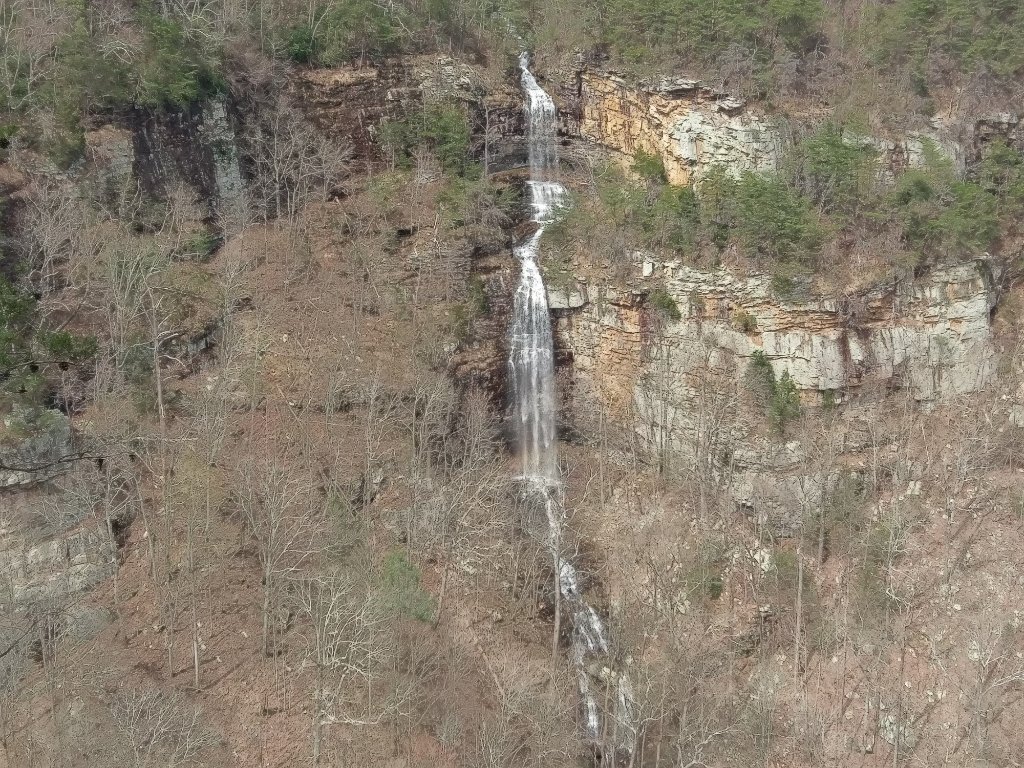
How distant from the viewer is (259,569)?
26297 millimetres

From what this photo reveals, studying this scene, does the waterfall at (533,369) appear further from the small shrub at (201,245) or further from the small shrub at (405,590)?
the small shrub at (201,245)

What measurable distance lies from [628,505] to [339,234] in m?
16.3

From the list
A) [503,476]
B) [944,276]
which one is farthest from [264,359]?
[944,276]

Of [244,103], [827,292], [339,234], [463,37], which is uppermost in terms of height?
[463,37]

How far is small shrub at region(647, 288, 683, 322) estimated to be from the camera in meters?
32.5

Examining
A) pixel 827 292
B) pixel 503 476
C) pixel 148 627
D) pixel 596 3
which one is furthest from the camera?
pixel 596 3

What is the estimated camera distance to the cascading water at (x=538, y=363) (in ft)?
100

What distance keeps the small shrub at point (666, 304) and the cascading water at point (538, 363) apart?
4604 millimetres

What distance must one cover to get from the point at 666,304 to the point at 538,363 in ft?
19.2

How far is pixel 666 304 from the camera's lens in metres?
32.5

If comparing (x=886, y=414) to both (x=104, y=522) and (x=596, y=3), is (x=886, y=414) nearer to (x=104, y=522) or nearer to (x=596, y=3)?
(x=596, y=3)

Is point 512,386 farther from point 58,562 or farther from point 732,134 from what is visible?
point 58,562

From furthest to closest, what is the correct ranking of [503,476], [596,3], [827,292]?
1. [596,3]
2. [503,476]
3. [827,292]

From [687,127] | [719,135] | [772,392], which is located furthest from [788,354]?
[687,127]
